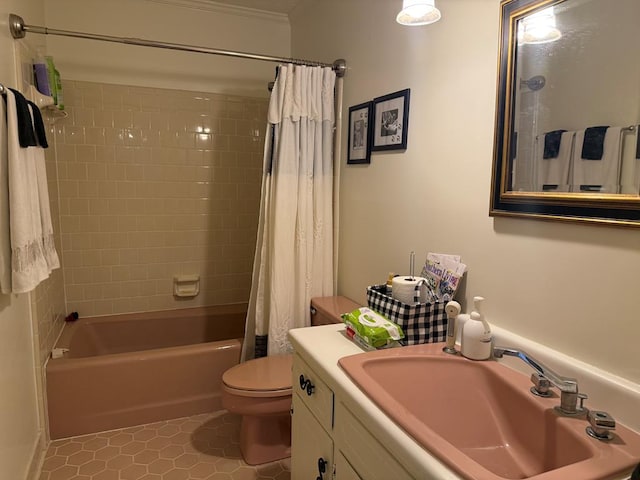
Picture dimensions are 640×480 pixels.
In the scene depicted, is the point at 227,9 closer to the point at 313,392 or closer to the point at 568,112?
the point at 568,112

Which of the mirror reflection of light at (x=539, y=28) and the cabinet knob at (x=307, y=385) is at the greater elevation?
the mirror reflection of light at (x=539, y=28)

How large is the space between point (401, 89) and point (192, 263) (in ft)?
6.38

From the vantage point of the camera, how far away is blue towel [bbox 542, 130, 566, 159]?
115cm

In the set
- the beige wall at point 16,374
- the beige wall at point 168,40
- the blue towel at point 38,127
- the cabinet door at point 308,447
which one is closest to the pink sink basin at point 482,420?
the cabinet door at point 308,447

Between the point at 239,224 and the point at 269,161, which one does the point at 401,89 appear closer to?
the point at 269,161

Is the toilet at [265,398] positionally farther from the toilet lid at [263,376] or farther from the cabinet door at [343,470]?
the cabinet door at [343,470]

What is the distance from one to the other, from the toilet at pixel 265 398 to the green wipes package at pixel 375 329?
526mm

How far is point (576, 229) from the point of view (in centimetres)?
112

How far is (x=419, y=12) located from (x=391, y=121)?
0.58 m

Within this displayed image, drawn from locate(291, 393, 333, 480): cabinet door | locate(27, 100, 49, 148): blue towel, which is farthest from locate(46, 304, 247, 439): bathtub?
locate(27, 100, 49, 148): blue towel

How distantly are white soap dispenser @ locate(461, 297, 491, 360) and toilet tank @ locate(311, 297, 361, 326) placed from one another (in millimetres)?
806

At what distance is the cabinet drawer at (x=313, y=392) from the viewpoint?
1272mm

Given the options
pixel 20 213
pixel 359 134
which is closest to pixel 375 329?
pixel 359 134

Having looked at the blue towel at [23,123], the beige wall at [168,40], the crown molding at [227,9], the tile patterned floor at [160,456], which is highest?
the crown molding at [227,9]
